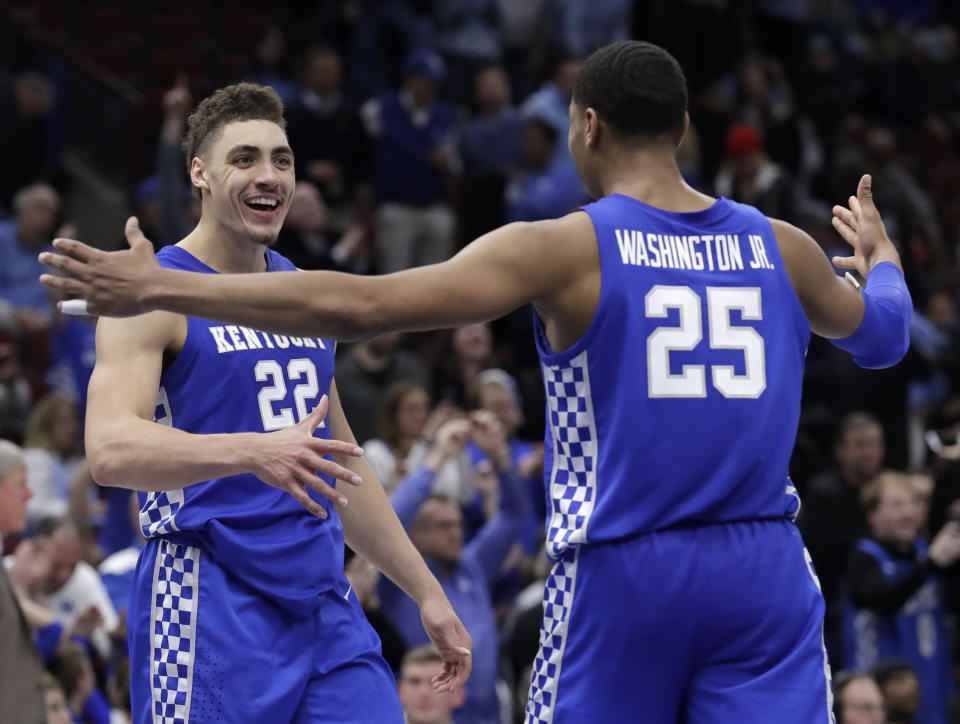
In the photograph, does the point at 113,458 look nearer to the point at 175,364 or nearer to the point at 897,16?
the point at 175,364

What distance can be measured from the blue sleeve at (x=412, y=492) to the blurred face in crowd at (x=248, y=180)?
335 centimetres

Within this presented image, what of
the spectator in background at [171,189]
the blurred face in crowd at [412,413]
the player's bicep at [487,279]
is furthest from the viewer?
the spectator in background at [171,189]

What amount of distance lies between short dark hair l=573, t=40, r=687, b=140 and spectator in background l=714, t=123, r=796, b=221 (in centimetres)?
862

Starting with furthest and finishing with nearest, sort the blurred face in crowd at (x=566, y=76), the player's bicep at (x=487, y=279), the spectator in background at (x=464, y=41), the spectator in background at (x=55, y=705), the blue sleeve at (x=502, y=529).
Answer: the spectator in background at (x=464, y=41) < the blurred face in crowd at (x=566, y=76) < the blue sleeve at (x=502, y=529) < the spectator in background at (x=55, y=705) < the player's bicep at (x=487, y=279)

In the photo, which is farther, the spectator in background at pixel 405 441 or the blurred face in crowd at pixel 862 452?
the blurred face in crowd at pixel 862 452

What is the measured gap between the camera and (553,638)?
3859mm

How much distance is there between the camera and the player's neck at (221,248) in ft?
15.2

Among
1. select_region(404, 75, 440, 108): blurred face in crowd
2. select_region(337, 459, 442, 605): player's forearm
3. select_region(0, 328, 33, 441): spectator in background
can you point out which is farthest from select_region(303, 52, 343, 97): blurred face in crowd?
select_region(337, 459, 442, 605): player's forearm

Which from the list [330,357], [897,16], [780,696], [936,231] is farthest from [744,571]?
[897,16]

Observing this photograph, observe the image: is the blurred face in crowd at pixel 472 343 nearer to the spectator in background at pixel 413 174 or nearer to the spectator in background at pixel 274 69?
the spectator in background at pixel 413 174

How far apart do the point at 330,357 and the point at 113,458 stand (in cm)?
83

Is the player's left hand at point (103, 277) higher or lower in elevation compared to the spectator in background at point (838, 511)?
higher

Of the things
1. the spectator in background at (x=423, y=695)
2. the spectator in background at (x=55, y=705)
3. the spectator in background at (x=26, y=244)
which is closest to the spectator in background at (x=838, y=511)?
the spectator in background at (x=423, y=695)

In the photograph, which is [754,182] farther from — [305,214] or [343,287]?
[343,287]
